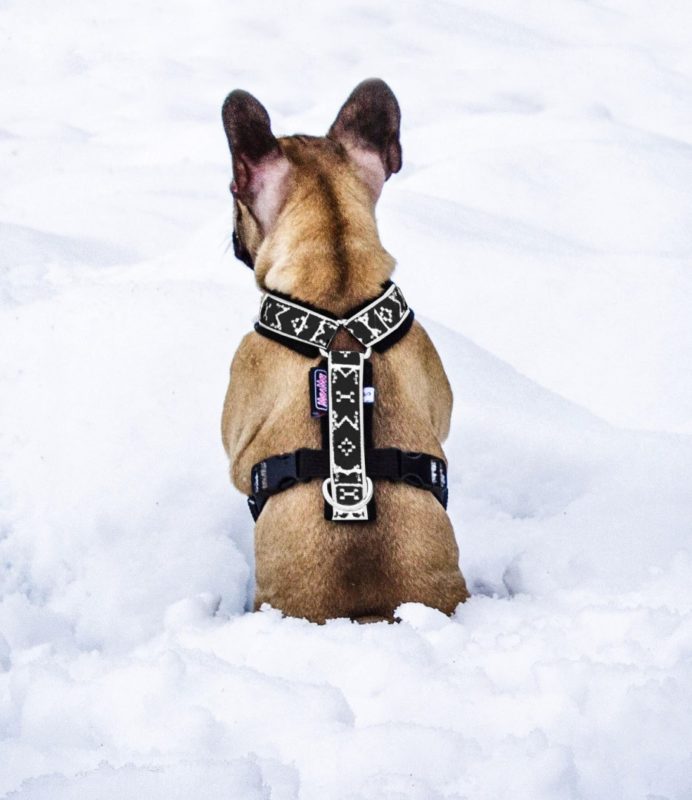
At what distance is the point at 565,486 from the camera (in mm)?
3236

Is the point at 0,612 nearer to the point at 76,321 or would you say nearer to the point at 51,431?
the point at 51,431

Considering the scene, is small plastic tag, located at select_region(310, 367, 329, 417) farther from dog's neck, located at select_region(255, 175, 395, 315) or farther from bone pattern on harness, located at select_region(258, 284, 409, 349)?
dog's neck, located at select_region(255, 175, 395, 315)

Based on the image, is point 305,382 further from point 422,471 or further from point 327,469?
point 422,471

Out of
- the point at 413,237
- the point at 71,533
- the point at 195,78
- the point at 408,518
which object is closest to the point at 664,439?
the point at 408,518

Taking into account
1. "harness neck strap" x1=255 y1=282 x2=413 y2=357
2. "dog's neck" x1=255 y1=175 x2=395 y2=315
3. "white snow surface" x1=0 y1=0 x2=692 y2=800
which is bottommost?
"white snow surface" x1=0 y1=0 x2=692 y2=800

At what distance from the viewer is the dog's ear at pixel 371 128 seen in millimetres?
2746

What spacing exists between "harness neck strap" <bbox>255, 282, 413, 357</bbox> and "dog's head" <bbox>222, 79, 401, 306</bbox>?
0.12 m

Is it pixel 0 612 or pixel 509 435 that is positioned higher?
pixel 509 435

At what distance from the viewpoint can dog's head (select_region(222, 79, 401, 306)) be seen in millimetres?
2508

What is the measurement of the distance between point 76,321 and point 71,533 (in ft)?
3.99

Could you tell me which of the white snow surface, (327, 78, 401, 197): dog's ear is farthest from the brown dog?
the white snow surface

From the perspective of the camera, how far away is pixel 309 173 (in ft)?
8.59

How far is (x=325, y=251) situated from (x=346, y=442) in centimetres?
62

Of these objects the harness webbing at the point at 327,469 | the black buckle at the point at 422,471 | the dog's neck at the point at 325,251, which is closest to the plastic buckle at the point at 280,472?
the harness webbing at the point at 327,469
